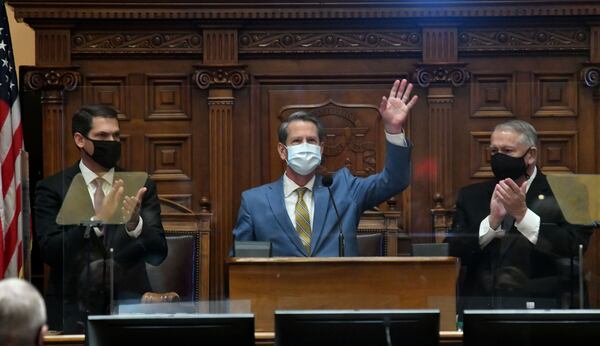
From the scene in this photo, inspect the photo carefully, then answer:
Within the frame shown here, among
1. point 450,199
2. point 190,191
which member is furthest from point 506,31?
point 190,191

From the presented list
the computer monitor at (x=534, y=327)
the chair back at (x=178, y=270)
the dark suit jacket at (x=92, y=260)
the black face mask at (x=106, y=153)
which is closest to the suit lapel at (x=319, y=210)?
the chair back at (x=178, y=270)

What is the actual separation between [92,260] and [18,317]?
2.01 metres

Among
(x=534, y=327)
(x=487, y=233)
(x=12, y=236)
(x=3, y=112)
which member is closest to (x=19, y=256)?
(x=12, y=236)

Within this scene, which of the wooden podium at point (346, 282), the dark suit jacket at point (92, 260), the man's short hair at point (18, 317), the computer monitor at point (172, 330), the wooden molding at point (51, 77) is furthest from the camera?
the wooden molding at point (51, 77)

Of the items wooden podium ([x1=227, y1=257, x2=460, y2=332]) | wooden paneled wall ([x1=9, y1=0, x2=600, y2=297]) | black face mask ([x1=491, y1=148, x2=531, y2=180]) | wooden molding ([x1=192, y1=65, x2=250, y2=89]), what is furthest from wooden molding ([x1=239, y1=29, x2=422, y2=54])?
wooden podium ([x1=227, y1=257, x2=460, y2=332])

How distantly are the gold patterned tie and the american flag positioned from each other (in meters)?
1.63

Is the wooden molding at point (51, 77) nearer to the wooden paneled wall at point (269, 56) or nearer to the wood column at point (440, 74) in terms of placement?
the wooden paneled wall at point (269, 56)

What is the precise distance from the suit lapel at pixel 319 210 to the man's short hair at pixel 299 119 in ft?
0.64

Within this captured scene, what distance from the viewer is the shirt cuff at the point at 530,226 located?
16.3 feet

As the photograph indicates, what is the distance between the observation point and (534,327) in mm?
4074

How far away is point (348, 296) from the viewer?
4.58 m

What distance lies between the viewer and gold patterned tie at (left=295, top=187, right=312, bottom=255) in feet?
17.1

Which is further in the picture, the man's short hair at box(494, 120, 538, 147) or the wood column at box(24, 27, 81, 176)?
the wood column at box(24, 27, 81, 176)

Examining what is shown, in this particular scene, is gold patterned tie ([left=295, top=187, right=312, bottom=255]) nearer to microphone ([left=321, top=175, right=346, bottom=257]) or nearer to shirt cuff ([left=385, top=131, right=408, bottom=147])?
microphone ([left=321, top=175, right=346, bottom=257])
